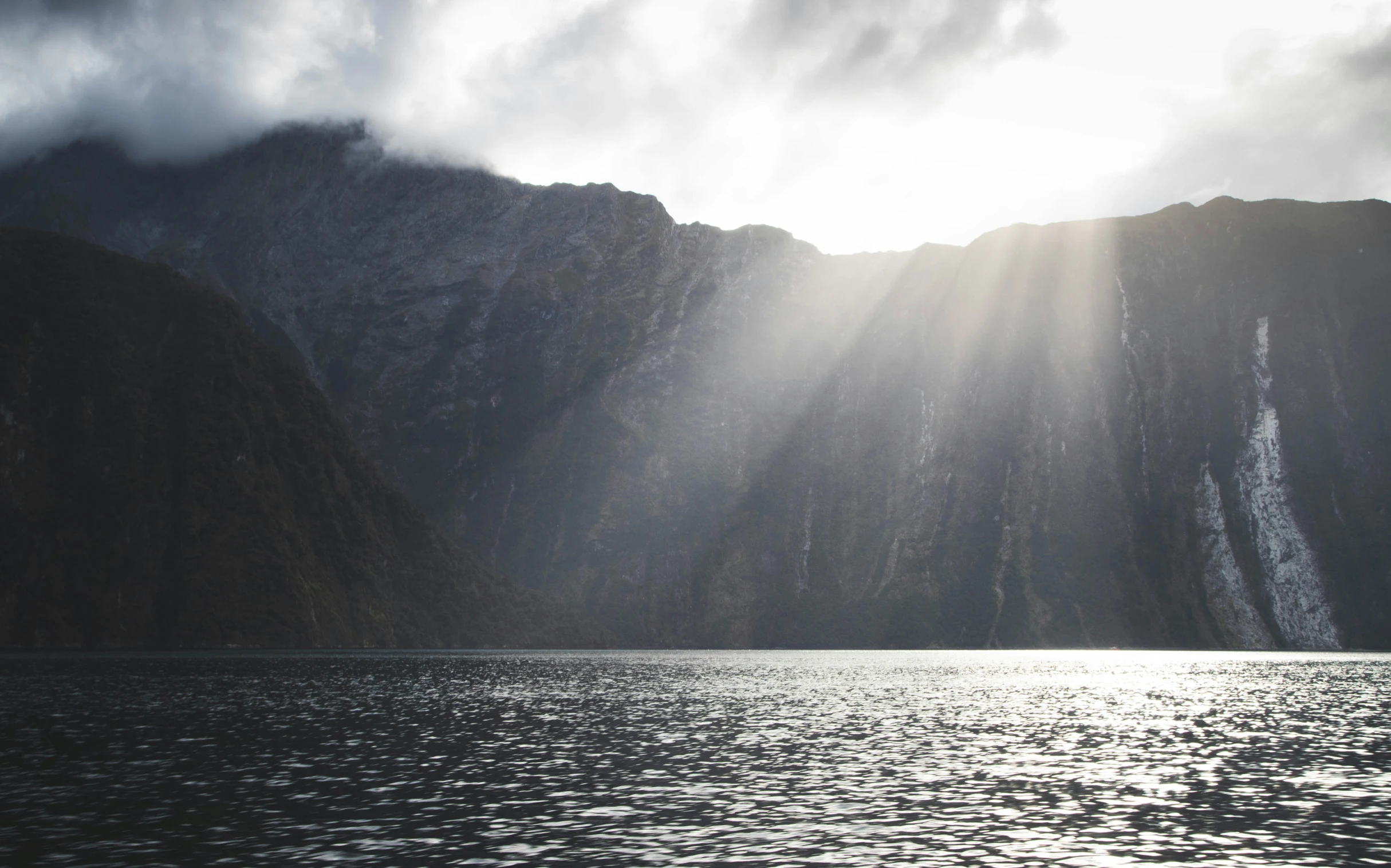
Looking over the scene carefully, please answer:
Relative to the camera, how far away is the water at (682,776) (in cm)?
2492

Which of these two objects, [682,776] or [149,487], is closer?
[682,776]

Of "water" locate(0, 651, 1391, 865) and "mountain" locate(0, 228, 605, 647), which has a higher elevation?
"mountain" locate(0, 228, 605, 647)

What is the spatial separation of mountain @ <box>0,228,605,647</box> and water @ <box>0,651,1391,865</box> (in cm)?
8688

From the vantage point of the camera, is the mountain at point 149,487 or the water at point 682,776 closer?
the water at point 682,776

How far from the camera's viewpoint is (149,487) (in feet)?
550

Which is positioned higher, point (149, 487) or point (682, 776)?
point (149, 487)

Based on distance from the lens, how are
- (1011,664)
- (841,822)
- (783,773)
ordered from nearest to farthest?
(841,822) < (783,773) < (1011,664)

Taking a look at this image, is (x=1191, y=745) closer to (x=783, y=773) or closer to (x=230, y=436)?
(x=783, y=773)

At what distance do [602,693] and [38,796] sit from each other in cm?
4994

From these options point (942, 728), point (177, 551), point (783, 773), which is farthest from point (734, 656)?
point (783, 773)

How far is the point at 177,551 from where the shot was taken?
162 meters

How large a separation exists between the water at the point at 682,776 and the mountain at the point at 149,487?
86.9 meters

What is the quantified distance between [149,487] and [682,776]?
15751 centimetres

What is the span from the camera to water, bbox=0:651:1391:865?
81.8 ft
